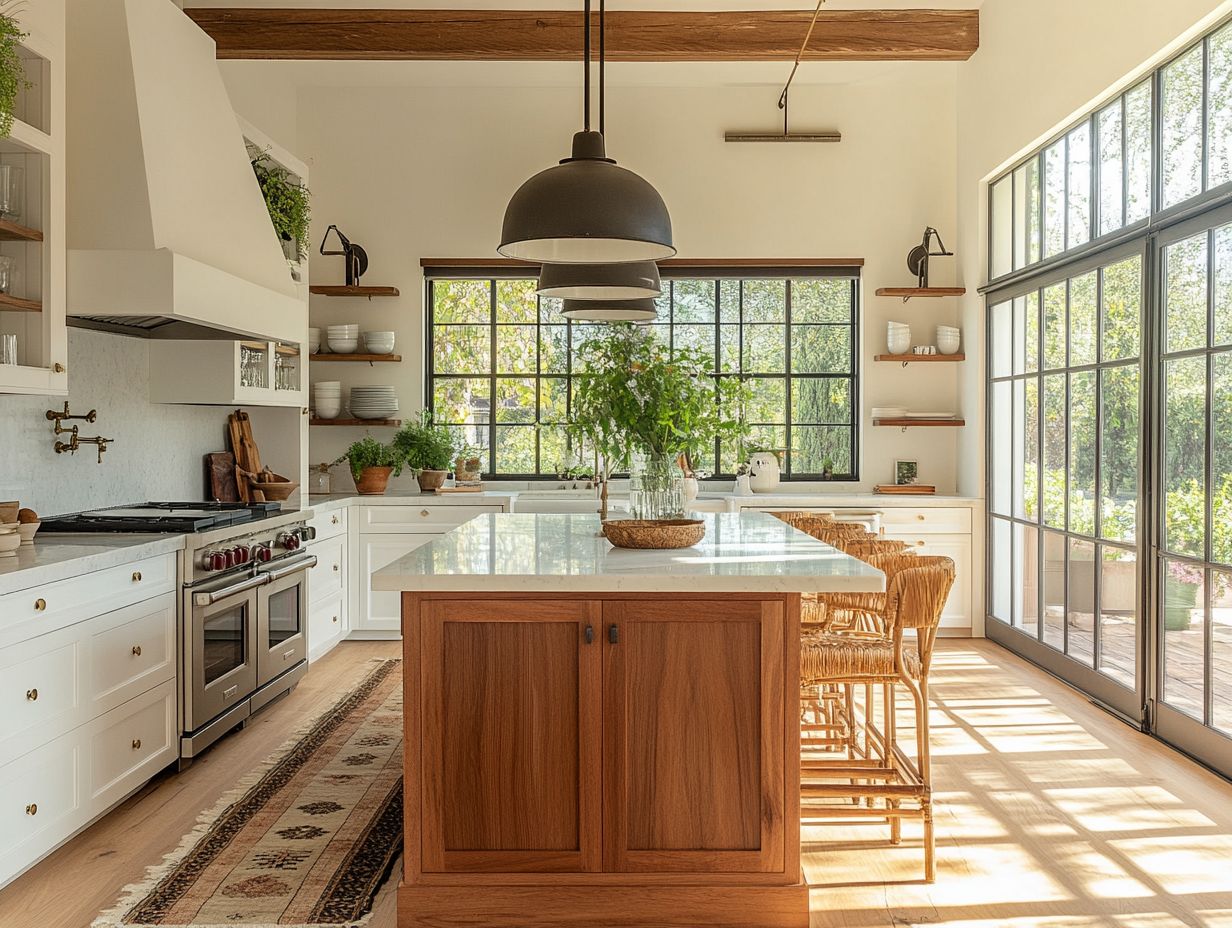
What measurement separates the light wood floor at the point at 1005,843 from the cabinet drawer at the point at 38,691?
447 millimetres

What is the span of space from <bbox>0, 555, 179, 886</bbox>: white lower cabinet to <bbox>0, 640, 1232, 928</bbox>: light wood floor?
17 cm

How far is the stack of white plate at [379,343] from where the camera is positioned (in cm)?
696

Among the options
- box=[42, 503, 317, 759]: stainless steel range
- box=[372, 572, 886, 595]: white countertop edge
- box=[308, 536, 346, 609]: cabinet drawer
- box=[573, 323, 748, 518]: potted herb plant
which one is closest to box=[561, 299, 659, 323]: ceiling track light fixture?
box=[573, 323, 748, 518]: potted herb plant

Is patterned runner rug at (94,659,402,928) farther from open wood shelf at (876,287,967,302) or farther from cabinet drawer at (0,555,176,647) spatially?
open wood shelf at (876,287,967,302)

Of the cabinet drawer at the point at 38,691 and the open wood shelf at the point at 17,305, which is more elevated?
the open wood shelf at the point at 17,305

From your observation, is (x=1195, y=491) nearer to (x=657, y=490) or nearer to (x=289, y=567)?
(x=657, y=490)

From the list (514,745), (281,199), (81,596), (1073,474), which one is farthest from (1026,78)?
(81,596)

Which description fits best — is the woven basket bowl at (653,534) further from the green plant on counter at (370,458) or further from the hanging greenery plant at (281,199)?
the green plant on counter at (370,458)

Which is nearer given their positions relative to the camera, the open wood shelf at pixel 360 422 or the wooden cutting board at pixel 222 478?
the wooden cutting board at pixel 222 478

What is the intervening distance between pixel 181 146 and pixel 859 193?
458 centimetres

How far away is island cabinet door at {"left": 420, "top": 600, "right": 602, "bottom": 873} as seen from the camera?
2617 mm

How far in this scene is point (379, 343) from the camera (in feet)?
22.9

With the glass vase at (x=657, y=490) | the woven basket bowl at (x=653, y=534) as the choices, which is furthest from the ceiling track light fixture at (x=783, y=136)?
the woven basket bowl at (x=653, y=534)

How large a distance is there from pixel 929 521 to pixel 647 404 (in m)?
3.79
